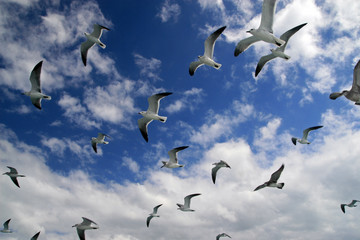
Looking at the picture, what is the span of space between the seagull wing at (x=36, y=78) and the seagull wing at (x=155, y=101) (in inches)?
342

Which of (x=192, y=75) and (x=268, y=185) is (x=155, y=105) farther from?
(x=268, y=185)

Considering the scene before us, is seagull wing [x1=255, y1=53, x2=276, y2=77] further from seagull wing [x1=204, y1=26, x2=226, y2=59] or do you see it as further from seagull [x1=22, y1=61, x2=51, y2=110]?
seagull [x1=22, y1=61, x2=51, y2=110]

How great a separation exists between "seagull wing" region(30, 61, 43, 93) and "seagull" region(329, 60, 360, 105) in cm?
1886

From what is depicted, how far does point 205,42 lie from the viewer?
18766mm

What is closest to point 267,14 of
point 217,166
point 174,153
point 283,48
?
point 283,48

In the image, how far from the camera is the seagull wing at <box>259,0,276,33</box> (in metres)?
15.3

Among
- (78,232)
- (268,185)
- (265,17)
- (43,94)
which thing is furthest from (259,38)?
(78,232)

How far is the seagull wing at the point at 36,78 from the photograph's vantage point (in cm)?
2025

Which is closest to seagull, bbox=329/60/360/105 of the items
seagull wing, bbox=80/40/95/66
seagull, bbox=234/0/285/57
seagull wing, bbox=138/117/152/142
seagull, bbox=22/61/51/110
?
seagull, bbox=234/0/285/57

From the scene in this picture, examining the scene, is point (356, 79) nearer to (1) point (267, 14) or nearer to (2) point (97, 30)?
(1) point (267, 14)

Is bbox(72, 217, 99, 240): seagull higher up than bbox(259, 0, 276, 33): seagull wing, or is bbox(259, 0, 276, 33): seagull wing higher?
bbox(259, 0, 276, 33): seagull wing

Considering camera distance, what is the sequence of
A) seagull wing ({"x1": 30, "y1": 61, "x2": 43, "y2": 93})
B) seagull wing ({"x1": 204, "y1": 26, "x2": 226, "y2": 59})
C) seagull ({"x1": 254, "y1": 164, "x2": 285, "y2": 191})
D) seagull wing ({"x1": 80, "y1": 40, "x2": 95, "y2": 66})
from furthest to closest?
seagull wing ({"x1": 80, "y1": 40, "x2": 95, "y2": 66}) < seagull wing ({"x1": 30, "y1": 61, "x2": 43, "y2": 93}) < seagull wing ({"x1": 204, "y1": 26, "x2": 226, "y2": 59}) < seagull ({"x1": 254, "y1": 164, "x2": 285, "y2": 191})

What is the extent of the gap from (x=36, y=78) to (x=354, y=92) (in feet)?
66.1

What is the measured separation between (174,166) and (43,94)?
11.2 meters
